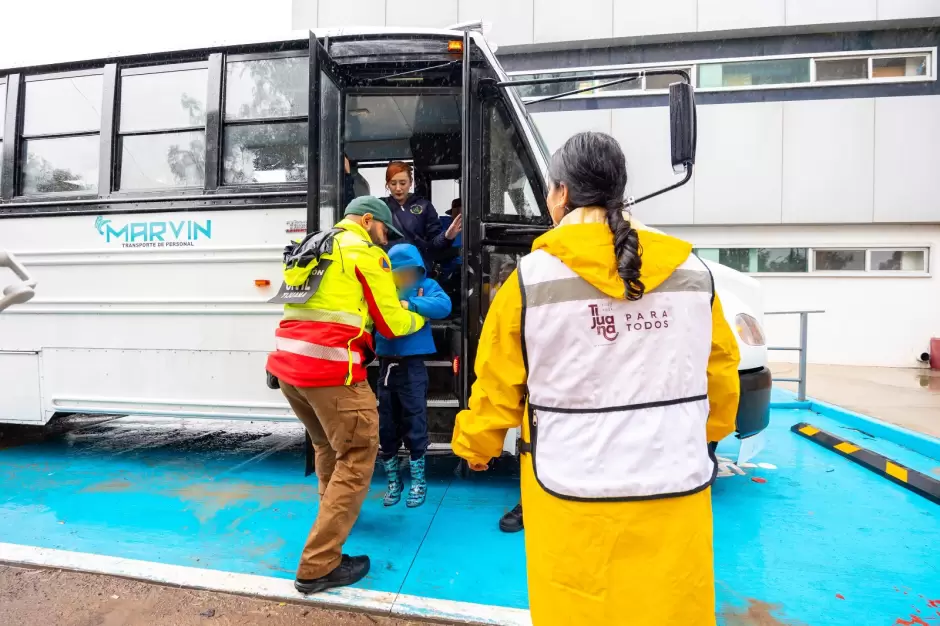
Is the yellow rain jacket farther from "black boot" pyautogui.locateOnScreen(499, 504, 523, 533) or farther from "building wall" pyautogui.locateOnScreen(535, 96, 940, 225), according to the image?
"building wall" pyautogui.locateOnScreen(535, 96, 940, 225)

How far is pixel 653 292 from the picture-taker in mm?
1312

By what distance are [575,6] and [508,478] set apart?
33.2ft

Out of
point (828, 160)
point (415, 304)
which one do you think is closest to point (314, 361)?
point (415, 304)

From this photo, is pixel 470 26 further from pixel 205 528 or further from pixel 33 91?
pixel 205 528

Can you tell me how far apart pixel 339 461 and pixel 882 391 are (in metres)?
8.16

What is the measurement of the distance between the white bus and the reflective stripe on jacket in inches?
39.3

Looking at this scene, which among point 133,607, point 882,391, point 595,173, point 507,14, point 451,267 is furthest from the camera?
point 507,14

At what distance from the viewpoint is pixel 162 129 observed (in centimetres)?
399

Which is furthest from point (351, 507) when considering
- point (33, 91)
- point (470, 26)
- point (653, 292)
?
point (33, 91)

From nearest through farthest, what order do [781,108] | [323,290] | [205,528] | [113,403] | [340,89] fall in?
[323,290] < [205,528] < [340,89] < [113,403] < [781,108]

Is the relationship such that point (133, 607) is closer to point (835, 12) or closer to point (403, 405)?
point (403, 405)

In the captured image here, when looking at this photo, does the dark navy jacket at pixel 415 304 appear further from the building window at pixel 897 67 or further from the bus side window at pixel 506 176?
the building window at pixel 897 67

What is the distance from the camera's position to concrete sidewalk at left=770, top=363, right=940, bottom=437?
588 centimetres

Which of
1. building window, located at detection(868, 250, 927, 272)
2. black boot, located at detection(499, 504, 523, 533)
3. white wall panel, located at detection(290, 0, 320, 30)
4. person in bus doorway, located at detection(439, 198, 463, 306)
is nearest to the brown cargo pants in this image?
black boot, located at detection(499, 504, 523, 533)
